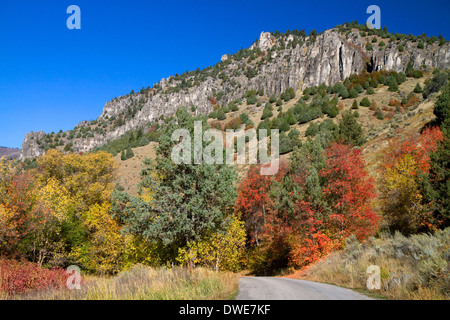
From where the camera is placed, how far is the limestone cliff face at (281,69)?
9770 cm

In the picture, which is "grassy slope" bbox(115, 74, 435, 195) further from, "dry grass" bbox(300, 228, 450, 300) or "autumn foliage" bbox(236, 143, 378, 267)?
"dry grass" bbox(300, 228, 450, 300)

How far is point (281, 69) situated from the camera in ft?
448

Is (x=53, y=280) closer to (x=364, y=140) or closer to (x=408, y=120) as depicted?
(x=364, y=140)

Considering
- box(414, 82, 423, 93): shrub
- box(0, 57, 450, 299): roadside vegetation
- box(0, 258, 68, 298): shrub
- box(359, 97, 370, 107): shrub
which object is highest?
box(414, 82, 423, 93): shrub

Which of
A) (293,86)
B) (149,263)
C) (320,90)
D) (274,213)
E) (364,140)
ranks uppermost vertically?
(293,86)

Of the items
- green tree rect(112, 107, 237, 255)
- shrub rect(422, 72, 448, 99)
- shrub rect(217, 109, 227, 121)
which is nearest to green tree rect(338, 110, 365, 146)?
shrub rect(422, 72, 448, 99)

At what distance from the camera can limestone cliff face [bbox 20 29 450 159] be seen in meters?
97.7

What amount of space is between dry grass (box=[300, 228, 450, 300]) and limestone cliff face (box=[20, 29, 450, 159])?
339ft

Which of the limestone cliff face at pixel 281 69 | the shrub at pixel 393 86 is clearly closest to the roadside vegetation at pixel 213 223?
the shrub at pixel 393 86

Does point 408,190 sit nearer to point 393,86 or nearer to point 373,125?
point 373,125

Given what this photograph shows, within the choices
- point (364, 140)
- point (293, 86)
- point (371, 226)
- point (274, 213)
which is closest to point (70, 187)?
point (274, 213)
